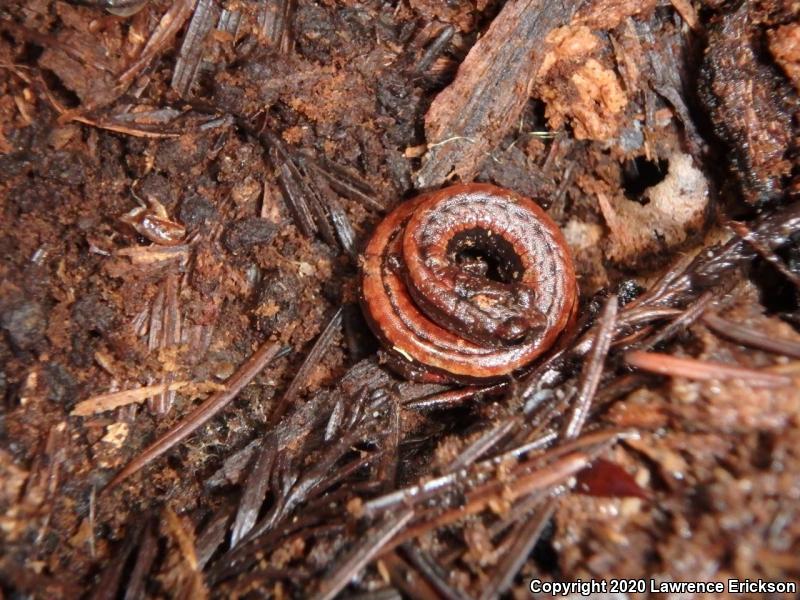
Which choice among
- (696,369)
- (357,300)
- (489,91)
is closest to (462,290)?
(357,300)

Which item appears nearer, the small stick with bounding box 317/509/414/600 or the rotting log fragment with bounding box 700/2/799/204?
the small stick with bounding box 317/509/414/600

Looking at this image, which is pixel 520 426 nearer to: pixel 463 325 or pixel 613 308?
pixel 613 308

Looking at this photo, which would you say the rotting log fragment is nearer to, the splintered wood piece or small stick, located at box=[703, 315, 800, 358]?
the splintered wood piece

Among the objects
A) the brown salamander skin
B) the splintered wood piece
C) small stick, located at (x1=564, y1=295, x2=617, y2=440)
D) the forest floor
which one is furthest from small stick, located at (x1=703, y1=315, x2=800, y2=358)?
the splintered wood piece

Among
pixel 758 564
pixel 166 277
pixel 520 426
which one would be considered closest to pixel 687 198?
pixel 520 426

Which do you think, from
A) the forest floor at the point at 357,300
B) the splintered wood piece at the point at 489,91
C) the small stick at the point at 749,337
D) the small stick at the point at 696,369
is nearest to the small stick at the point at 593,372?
the forest floor at the point at 357,300

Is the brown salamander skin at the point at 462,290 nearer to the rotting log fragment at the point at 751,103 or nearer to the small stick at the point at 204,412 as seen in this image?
the small stick at the point at 204,412

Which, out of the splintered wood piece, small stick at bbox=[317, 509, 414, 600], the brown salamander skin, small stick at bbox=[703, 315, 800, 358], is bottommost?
small stick at bbox=[703, 315, 800, 358]
